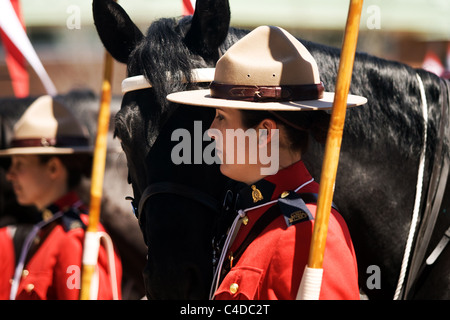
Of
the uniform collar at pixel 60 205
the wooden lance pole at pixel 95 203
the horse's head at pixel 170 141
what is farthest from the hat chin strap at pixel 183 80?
the uniform collar at pixel 60 205

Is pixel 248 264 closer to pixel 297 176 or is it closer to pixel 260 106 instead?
pixel 297 176

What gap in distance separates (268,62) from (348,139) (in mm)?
807

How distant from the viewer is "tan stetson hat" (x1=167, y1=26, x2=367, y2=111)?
6.84ft

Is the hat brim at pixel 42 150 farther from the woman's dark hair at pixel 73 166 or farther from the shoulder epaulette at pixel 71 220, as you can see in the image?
the shoulder epaulette at pixel 71 220

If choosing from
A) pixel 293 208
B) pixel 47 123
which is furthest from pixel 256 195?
pixel 47 123

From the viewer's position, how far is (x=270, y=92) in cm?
208

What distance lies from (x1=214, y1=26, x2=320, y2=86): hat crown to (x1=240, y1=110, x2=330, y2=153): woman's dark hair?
10 cm

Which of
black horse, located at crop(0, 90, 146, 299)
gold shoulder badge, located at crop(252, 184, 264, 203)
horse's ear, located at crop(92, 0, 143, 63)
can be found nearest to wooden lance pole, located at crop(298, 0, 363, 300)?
gold shoulder badge, located at crop(252, 184, 264, 203)

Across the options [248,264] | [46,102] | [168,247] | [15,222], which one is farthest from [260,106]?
[15,222]

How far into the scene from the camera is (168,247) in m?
2.38

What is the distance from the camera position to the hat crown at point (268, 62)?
210cm

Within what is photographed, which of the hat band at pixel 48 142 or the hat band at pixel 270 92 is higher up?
the hat band at pixel 270 92

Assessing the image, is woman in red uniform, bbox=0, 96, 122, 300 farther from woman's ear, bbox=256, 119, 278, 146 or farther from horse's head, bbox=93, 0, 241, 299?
woman's ear, bbox=256, 119, 278, 146

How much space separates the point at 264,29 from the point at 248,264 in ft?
2.49
